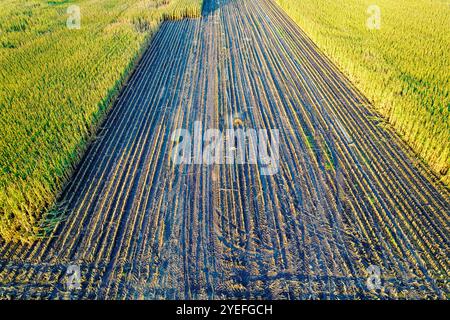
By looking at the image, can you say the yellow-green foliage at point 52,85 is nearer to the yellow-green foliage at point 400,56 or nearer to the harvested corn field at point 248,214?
the harvested corn field at point 248,214

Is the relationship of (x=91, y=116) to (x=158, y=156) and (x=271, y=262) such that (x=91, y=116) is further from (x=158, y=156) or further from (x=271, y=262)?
(x=271, y=262)

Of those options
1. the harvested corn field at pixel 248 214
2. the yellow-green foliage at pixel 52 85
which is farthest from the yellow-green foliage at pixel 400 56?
the yellow-green foliage at pixel 52 85

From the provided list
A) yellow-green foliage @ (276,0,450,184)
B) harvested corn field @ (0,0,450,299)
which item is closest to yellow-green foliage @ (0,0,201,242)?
harvested corn field @ (0,0,450,299)

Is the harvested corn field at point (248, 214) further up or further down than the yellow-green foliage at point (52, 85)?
further down

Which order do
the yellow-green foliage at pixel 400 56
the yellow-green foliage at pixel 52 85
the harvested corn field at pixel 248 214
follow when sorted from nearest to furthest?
the harvested corn field at pixel 248 214 < the yellow-green foliage at pixel 52 85 < the yellow-green foliage at pixel 400 56

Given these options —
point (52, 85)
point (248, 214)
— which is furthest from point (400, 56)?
point (52, 85)
